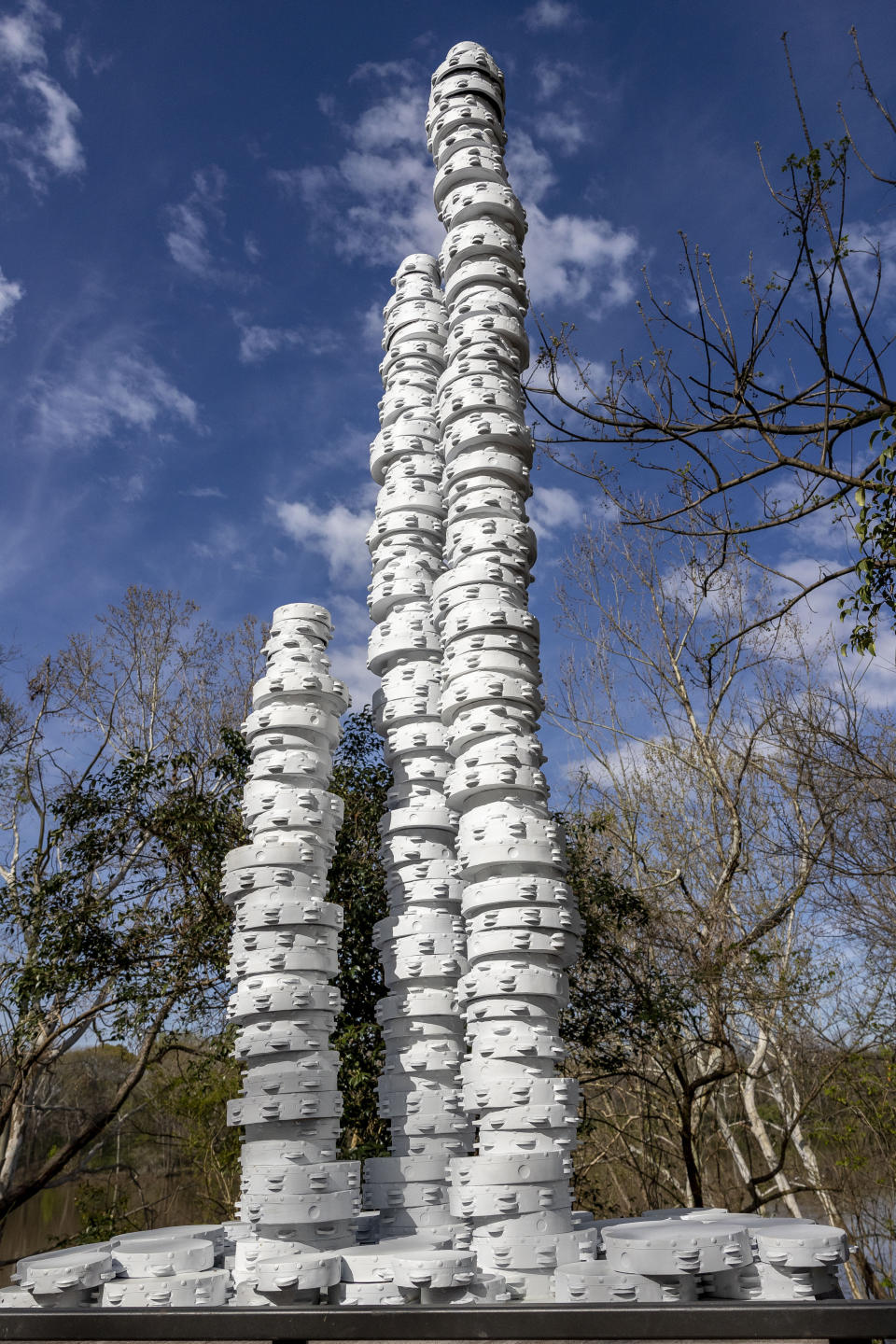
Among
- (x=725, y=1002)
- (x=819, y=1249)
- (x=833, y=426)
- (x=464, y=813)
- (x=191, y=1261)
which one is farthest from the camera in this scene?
(x=725, y=1002)

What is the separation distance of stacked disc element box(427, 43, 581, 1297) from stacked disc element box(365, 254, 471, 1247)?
745mm

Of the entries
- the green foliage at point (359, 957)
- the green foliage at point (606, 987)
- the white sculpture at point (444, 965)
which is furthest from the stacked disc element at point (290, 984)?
the green foliage at point (606, 987)

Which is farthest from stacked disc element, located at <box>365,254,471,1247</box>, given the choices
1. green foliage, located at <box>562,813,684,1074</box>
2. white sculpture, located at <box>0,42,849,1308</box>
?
green foliage, located at <box>562,813,684,1074</box>

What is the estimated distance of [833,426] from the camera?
18.5 feet

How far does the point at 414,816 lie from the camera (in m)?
8.50

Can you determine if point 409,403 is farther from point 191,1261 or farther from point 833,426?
point 191,1261

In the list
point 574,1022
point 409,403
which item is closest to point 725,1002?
point 574,1022

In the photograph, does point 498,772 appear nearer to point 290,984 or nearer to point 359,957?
point 290,984

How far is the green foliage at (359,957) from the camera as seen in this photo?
33.1ft

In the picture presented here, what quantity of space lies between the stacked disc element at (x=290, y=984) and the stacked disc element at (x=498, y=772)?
3.01ft

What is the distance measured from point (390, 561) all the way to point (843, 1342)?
27.0ft

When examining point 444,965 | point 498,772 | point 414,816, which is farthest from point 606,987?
point 498,772

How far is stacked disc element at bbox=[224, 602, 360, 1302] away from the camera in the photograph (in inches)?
241

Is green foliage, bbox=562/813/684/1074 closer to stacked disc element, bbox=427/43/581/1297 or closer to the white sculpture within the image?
the white sculpture
